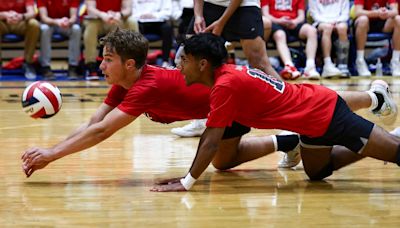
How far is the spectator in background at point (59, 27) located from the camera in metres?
10.5

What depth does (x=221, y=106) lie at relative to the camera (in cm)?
371

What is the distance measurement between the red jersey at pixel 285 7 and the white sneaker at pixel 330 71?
88cm

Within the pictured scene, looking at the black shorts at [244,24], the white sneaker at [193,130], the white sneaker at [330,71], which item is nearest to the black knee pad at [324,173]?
the black shorts at [244,24]

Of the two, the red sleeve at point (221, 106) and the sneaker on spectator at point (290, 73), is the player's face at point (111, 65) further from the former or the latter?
the sneaker on spectator at point (290, 73)

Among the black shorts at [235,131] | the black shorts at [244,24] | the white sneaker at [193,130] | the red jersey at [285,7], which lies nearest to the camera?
the black shorts at [235,131]

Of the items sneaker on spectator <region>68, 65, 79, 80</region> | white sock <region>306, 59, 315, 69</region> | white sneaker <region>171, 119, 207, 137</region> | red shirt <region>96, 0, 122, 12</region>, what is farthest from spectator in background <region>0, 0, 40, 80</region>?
white sneaker <region>171, 119, 207, 137</region>

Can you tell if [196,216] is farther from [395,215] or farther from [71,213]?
[395,215]

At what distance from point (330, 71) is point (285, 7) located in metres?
1.14

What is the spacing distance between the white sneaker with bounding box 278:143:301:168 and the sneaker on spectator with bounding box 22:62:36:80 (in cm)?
654

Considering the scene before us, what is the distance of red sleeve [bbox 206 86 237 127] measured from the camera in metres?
3.71

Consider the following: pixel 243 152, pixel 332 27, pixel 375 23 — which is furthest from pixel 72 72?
pixel 243 152

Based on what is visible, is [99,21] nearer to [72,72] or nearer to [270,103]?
[72,72]

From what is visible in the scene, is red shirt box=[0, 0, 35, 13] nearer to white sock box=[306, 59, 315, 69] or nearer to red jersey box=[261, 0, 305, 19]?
red jersey box=[261, 0, 305, 19]

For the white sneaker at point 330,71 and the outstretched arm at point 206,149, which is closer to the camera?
the outstretched arm at point 206,149
